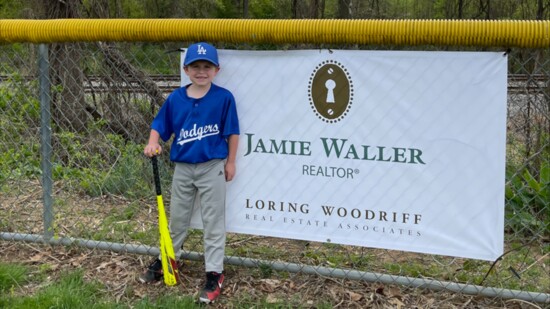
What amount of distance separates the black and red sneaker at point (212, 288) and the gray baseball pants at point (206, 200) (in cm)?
4

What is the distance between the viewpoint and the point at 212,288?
3.42 meters

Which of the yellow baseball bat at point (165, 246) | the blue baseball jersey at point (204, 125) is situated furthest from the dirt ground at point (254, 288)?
the blue baseball jersey at point (204, 125)

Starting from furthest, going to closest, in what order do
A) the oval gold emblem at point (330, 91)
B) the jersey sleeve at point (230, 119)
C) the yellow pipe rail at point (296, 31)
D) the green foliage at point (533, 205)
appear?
the green foliage at point (533, 205) → the jersey sleeve at point (230, 119) → the oval gold emblem at point (330, 91) → the yellow pipe rail at point (296, 31)

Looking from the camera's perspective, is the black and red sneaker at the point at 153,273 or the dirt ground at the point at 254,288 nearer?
the dirt ground at the point at 254,288

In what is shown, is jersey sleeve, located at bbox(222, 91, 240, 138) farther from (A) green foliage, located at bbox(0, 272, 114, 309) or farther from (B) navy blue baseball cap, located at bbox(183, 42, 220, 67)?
(A) green foliage, located at bbox(0, 272, 114, 309)

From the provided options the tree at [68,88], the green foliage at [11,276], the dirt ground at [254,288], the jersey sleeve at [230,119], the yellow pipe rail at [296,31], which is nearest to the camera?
the yellow pipe rail at [296,31]

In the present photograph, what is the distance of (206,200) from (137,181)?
1814 mm

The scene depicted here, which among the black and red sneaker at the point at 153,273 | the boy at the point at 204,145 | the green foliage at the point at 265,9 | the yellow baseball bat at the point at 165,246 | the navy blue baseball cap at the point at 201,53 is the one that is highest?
the green foliage at the point at 265,9

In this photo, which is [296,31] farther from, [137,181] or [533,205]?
[533,205]

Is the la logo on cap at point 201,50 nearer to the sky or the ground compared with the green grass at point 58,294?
nearer to the sky

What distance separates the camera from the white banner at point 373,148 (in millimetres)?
3010

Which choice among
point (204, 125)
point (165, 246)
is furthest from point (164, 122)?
point (165, 246)

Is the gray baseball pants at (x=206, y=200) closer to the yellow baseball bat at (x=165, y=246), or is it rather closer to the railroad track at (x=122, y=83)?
the yellow baseball bat at (x=165, y=246)

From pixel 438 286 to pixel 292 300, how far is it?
2.84 feet
